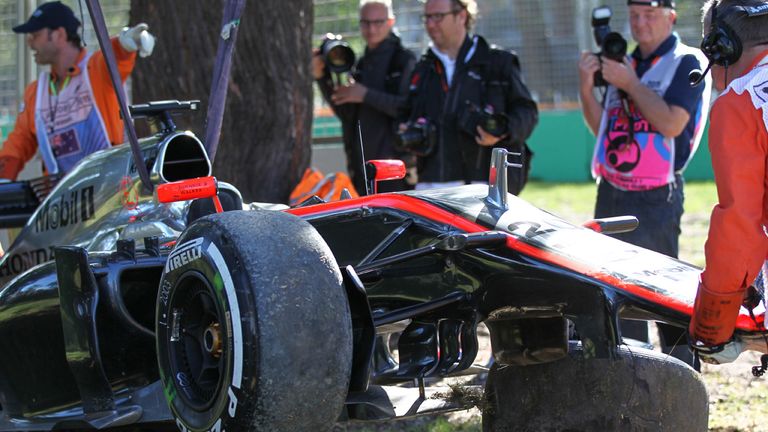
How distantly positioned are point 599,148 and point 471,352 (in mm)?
2883

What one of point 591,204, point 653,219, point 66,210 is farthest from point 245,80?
point 591,204

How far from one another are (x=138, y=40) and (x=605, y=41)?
2.58 m

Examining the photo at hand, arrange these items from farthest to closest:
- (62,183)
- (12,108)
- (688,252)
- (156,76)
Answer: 1. (12,108)
2. (688,252)
3. (156,76)
4. (62,183)

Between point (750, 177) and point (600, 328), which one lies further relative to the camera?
point (600, 328)

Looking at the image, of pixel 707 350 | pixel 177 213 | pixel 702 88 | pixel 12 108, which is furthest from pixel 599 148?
pixel 12 108

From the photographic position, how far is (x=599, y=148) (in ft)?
20.6

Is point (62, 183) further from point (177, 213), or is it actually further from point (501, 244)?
point (501, 244)

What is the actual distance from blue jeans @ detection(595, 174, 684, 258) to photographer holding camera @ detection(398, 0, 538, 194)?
2.64 ft

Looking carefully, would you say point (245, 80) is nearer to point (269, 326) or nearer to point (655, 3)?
point (655, 3)

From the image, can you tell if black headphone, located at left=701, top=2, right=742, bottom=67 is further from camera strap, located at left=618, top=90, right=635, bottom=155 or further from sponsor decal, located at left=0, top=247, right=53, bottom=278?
sponsor decal, located at left=0, top=247, right=53, bottom=278

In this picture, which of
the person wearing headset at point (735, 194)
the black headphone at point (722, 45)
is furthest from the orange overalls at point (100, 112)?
the person wearing headset at point (735, 194)

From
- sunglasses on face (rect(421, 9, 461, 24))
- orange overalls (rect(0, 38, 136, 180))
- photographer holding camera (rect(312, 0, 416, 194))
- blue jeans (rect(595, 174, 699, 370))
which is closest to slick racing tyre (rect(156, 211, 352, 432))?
blue jeans (rect(595, 174, 699, 370))

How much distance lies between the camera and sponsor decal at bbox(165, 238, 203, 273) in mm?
3443

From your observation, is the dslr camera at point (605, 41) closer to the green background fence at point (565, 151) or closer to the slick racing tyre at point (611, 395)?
the slick racing tyre at point (611, 395)
